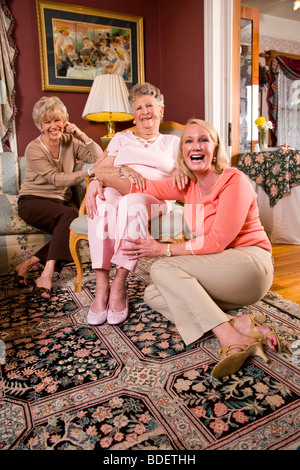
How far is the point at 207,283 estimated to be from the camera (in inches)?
50.9

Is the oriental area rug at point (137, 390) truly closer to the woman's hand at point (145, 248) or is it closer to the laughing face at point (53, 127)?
the woman's hand at point (145, 248)

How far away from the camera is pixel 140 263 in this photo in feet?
8.00

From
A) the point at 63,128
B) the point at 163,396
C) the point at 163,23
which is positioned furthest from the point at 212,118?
the point at 163,396

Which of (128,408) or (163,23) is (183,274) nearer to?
(128,408)

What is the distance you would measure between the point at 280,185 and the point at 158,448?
2475 millimetres

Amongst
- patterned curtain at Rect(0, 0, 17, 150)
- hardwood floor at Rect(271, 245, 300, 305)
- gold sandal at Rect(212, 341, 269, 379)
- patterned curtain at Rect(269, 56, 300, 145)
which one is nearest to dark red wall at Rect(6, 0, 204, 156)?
patterned curtain at Rect(0, 0, 17, 150)

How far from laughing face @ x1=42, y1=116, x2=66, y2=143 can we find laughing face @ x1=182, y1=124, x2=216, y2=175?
3.82ft

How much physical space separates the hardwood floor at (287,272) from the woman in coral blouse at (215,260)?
1.79ft

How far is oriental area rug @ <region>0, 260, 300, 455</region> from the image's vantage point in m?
0.86

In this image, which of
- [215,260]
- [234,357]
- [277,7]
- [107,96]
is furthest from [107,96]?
[277,7]

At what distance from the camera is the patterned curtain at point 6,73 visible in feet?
9.71

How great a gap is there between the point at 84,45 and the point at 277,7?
3.34m

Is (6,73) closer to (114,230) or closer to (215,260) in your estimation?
(114,230)

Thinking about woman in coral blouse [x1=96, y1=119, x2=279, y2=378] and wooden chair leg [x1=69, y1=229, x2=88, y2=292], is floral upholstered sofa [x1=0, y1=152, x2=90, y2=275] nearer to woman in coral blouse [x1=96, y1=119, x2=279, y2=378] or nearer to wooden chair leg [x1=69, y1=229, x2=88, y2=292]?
wooden chair leg [x1=69, y1=229, x2=88, y2=292]
